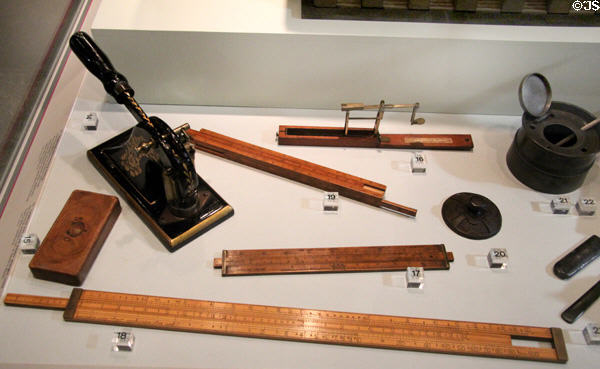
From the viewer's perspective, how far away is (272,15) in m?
2.75

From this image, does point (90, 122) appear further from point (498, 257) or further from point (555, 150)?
point (555, 150)

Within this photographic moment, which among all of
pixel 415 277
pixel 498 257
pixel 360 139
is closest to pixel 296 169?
pixel 360 139

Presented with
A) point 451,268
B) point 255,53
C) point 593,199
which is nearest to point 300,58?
point 255,53

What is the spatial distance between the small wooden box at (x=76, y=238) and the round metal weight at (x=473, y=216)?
1.73 m

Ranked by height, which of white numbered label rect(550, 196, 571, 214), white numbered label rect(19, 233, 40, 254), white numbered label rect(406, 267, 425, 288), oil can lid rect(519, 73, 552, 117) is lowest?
white numbered label rect(406, 267, 425, 288)

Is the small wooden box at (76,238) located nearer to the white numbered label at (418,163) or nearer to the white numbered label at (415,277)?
the white numbered label at (415,277)

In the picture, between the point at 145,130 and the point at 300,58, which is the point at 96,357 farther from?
the point at 300,58

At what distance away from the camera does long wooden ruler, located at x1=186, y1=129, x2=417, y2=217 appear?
262 centimetres

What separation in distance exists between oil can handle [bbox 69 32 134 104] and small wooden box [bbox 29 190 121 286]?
0.54m

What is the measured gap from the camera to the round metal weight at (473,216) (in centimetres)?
253

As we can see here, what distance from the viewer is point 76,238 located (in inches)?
92.4

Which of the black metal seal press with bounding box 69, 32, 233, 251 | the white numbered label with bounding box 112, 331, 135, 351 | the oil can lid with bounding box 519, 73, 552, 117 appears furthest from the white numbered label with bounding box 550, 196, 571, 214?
the white numbered label with bounding box 112, 331, 135, 351

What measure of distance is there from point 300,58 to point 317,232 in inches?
38.9

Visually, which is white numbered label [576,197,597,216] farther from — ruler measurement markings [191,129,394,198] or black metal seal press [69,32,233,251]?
black metal seal press [69,32,233,251]
